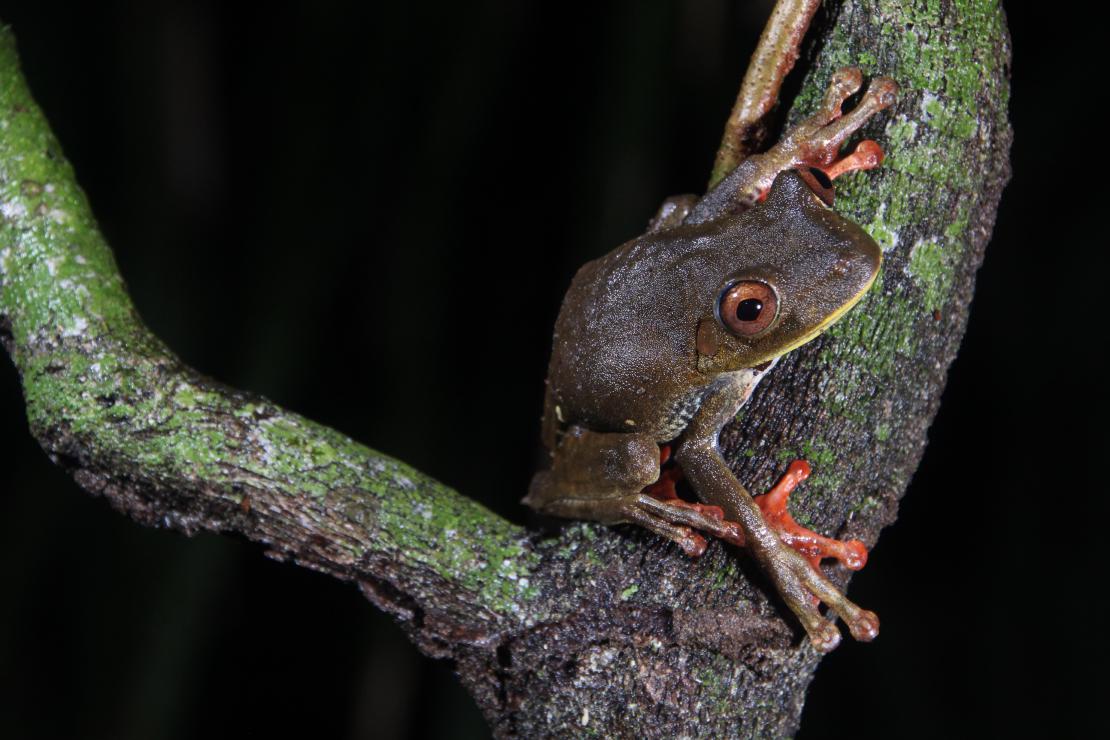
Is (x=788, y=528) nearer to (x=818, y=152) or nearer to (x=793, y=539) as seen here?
(x=793, y=539)

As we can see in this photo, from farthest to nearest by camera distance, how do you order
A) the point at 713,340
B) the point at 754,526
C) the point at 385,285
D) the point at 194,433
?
the point at 385,285 < the point at 713,340 < the point at 194,433 < the point at 754,526

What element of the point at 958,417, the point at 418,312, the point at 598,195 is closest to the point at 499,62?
the point at 598,195

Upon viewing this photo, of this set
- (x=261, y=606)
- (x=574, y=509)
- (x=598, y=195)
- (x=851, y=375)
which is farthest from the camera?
(x=261, y=606)

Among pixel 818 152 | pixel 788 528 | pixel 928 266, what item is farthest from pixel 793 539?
pixel 818 152

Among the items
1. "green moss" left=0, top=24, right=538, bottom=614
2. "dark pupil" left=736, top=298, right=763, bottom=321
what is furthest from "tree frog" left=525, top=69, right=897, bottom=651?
"green moss" left=0, top=24, right=538, bottom=614

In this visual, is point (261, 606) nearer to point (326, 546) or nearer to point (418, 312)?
point (418, 312)

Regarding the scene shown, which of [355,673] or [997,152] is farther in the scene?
[355,673]

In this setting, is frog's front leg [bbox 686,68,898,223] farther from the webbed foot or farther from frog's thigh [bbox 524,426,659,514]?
frog's thigh [bbox 524,426,659,514]
